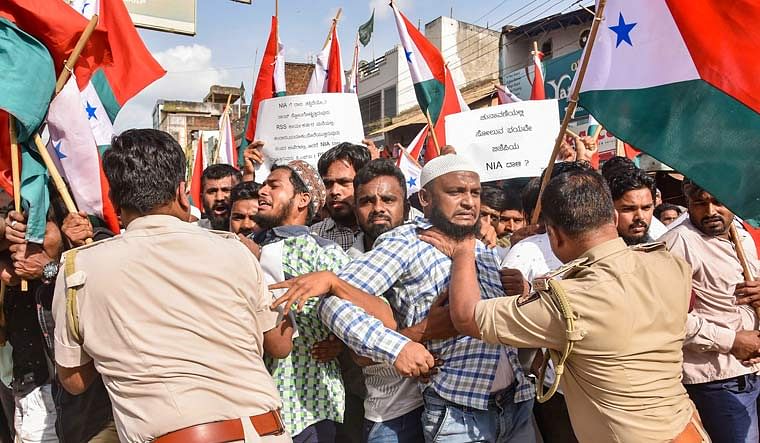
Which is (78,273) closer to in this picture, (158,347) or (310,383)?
(158,347)

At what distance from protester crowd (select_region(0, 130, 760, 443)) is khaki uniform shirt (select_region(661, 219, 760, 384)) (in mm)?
11

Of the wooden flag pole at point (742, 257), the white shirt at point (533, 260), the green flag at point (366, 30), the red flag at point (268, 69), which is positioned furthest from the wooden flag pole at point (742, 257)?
the green flag at point (366, 30)

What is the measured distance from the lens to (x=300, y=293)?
2.20 metres

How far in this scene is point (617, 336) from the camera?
1984 millimetres

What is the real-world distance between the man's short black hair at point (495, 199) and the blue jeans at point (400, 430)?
257cm

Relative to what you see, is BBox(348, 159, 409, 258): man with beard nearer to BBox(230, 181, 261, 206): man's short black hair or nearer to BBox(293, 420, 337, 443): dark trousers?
BBox(293, 420, 337, 443): dark trousers

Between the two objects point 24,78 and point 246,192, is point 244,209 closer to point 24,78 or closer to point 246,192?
point 246,192

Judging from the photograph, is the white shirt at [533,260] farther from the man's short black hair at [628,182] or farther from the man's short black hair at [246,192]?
the man's short black hair at [246,192]

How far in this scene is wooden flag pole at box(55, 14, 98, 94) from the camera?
3127 millimetres

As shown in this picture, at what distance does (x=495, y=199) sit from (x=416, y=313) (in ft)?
8.53

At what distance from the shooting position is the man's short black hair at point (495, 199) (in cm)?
490

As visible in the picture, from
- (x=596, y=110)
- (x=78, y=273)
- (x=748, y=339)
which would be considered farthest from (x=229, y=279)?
(x=748, y=339)

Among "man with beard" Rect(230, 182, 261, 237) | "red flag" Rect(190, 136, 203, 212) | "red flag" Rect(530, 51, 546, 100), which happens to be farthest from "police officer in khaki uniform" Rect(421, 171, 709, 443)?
"red flag" Rect(190, 136, 203, 212)

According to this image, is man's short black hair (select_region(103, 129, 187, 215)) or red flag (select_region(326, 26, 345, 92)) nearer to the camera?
man's short black hair (select_region(103, 129, 187, 215))
